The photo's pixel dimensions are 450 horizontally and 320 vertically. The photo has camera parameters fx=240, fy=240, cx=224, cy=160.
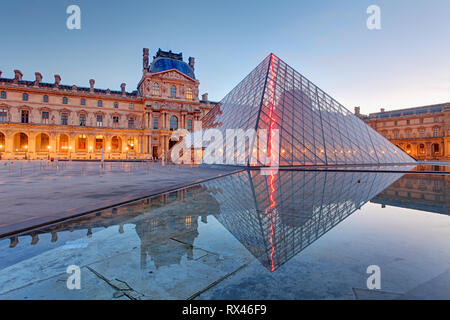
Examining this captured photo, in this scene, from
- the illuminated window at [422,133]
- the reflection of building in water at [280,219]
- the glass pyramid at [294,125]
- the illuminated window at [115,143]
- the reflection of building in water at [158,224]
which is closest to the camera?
the reflection of building in water at [158,224]

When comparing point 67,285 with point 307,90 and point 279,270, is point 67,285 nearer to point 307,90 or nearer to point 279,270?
point 279,270

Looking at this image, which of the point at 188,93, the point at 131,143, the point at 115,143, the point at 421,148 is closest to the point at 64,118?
the point at 115,143

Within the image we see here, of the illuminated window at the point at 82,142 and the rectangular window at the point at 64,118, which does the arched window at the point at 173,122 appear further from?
the rectangular window at the point at 64,118

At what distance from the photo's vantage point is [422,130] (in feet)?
191

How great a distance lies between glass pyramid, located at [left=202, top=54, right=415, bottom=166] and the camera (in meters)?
22.4

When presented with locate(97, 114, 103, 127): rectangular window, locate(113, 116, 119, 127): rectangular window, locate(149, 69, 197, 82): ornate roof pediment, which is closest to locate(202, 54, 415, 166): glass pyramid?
locate(149, 69, 197, 82): ornate roof pediment

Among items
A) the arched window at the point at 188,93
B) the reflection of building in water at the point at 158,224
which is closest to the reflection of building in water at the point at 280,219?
the reflection of building in water at the point at 158,224

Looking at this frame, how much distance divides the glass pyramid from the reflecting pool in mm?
16873

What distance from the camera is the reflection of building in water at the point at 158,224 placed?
3295mm

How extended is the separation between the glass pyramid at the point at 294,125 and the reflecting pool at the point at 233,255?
1687 cm
